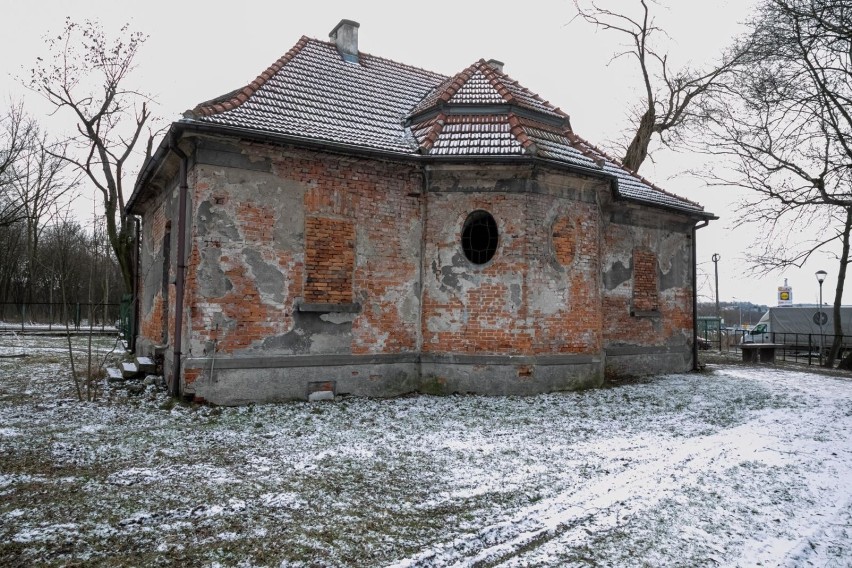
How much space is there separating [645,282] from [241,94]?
9427mm

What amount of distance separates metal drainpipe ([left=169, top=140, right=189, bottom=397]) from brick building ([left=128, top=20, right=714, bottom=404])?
2cm

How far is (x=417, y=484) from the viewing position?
4965 millimetres

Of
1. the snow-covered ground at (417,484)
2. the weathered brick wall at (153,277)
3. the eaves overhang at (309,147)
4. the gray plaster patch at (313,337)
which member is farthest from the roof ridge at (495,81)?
the weathered brick wall at (153,277)

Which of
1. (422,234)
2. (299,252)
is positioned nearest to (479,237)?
(422,234)

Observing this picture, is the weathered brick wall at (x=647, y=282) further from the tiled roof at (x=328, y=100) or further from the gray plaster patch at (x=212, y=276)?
the gray plaster patch at (x=212, y=276)

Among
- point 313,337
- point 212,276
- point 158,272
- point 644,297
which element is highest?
point 158,272

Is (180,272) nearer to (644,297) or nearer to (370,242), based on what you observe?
(370,242)

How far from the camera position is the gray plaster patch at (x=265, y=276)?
8.49 metres

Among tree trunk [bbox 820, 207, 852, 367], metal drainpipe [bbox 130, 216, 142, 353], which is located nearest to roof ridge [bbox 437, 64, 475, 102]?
metal drainpipe [bbox 130, 216, 142, 353]

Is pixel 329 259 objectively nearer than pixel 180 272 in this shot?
No

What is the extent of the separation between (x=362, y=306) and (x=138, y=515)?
5498 mm

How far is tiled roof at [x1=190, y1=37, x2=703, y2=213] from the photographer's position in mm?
9195

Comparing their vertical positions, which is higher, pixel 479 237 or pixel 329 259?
pixel 479 237

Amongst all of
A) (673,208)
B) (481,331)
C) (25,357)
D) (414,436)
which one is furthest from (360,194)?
(25,357)
